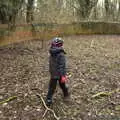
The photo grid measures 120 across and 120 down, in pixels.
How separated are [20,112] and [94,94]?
1.74 m

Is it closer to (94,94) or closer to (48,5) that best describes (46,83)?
(94,94)

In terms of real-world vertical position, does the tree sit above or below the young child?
above

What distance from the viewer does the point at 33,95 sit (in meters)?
5.57

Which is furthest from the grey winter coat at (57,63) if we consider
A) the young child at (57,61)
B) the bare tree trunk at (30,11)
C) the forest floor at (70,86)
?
the bare tree trunk at (30,11)

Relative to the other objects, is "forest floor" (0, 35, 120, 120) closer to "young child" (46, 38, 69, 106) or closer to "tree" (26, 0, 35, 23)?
"young child" (46, 38, 69, 106)

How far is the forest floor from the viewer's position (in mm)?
4773

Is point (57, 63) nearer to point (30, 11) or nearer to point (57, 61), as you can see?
point (57, 61)

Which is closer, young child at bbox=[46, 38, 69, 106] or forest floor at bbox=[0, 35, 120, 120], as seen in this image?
forest floor at bbox=[0, 35, 120, 120]

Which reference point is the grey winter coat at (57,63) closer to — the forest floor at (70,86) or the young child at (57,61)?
the young child at (57,61)

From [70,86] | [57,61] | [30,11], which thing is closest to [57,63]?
[57,61]

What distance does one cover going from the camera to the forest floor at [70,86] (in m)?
4.77

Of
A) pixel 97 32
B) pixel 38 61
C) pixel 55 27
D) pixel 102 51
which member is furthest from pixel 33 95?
pixel 97 32

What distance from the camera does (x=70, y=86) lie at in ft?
19.9

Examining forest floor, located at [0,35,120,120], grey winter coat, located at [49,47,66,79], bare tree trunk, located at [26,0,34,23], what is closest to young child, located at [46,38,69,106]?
grey winter coat, located at [49,47,66,79]
